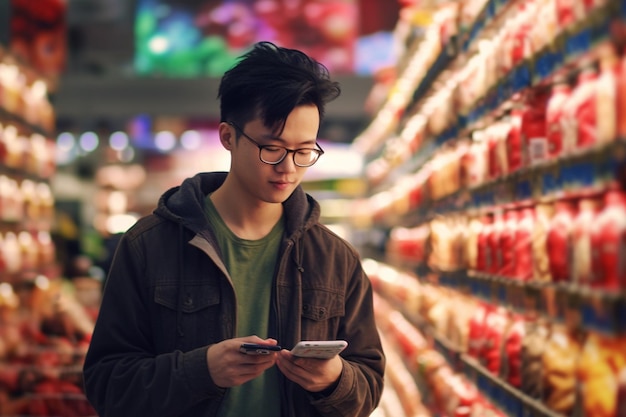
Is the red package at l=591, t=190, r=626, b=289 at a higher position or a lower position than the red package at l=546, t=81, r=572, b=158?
lower

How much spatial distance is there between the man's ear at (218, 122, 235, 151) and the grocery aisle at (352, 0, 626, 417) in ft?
2.77

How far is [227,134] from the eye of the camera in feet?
7.97

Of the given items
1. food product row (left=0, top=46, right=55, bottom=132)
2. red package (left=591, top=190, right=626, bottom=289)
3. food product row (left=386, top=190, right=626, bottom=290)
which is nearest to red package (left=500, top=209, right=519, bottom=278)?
food product row (left=386, top=190, right=626, bottom=290)

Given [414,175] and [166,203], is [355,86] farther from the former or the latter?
[166,203]

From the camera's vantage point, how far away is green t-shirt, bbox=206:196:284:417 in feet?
7.59

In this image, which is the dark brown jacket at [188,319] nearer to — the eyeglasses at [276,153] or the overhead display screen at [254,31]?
the eyeglasses at [276,153]

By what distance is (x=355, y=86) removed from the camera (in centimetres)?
1235

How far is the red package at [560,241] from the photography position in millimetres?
2535

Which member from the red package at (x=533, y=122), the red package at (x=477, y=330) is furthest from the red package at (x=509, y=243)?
the red package at (x=477, y=330)

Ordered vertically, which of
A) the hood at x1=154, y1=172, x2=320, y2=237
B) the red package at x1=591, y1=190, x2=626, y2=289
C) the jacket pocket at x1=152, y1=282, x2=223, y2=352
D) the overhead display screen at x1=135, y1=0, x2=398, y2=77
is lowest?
the jacket pocket at x1=152, y1=282, x2=223, y2=352

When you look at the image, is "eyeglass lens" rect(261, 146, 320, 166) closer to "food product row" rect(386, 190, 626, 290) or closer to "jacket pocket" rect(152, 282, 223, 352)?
"jacket pocket" rect(152, 282, 223, 352)

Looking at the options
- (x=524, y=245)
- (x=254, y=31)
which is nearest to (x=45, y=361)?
(x=524, y=245)

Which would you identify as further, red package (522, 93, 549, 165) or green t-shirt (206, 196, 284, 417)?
red package (522, 93, 549, 165)

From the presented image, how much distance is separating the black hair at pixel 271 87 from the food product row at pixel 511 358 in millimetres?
861
